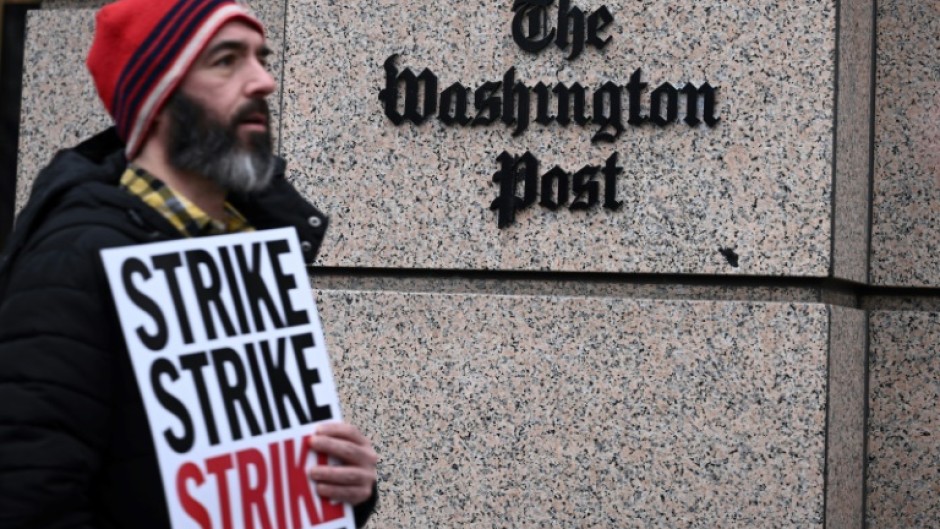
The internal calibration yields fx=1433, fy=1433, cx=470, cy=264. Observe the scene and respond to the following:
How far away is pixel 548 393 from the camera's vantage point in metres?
4.80

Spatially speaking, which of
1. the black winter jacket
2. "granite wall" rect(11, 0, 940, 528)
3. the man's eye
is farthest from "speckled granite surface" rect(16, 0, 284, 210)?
the black winter jacket

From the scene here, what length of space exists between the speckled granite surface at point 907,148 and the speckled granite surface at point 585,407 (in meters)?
0.63

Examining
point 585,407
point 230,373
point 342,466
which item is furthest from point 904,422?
point 230,373

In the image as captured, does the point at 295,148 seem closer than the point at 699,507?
No

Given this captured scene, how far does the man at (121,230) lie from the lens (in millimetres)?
2221

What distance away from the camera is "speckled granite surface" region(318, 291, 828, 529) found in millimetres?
4574

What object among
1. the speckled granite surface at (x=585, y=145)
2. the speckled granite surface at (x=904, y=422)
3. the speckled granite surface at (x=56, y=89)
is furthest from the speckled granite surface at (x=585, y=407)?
the speckled granite surface at (x=56, y=89)

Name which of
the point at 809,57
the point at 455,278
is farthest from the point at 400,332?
the point at 809,57

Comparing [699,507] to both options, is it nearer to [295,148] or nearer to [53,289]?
[295,148]

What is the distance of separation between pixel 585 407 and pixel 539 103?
3.42 feet

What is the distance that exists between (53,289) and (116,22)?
1.84 ft

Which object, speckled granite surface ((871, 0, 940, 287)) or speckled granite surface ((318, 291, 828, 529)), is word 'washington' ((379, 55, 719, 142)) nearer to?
speckled granite surface ((318, 291, 828, 529))

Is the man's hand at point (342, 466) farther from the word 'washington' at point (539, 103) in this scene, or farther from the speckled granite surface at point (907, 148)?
the speckled granite surface at point (907, 148)

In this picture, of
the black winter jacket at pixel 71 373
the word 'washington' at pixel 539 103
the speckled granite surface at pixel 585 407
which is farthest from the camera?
the word 'washington' at pixel 539 103
